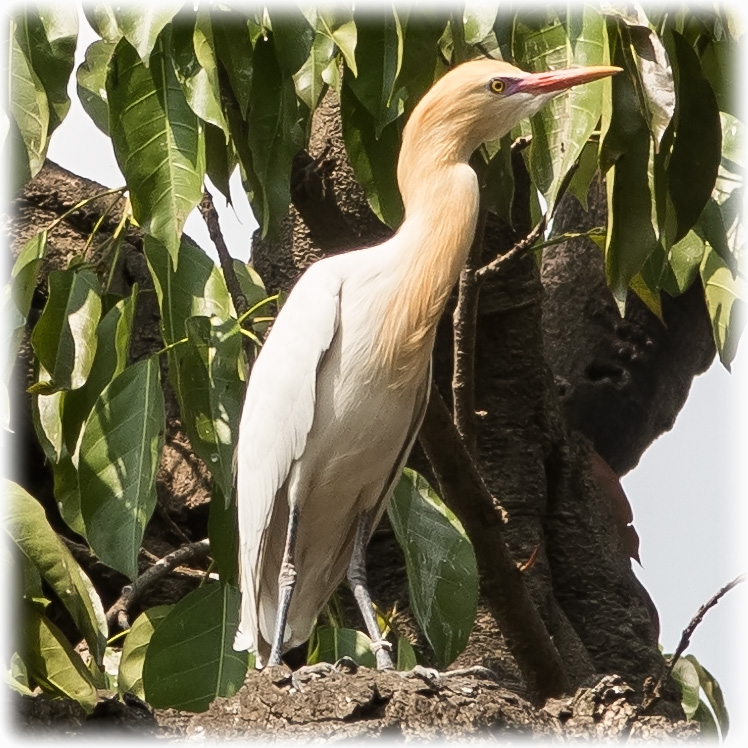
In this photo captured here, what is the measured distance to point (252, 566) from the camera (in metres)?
2.57

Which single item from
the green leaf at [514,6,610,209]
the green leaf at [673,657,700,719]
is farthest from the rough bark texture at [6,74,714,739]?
the green leaf at [514,6,610,209]

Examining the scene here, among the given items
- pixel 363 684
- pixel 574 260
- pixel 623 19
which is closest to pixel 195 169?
pixel 623 19

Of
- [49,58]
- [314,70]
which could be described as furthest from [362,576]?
[49,58]

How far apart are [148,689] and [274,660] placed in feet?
0.87

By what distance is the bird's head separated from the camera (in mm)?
2398

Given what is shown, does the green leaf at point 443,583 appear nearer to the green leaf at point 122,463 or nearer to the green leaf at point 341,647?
the green leaf at point 341,647

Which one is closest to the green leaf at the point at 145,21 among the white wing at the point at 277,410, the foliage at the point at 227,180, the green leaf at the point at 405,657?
the foliage at the point at 227,180

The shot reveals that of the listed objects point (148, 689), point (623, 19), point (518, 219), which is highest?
point (623, 19)

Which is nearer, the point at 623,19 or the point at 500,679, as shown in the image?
the point at 623,19

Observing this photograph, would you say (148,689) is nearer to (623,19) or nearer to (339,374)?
(339,374)

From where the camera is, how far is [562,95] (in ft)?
7.02

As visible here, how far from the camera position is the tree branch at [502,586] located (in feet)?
9.02

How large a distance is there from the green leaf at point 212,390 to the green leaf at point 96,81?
46cm

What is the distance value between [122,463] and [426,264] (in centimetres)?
64
